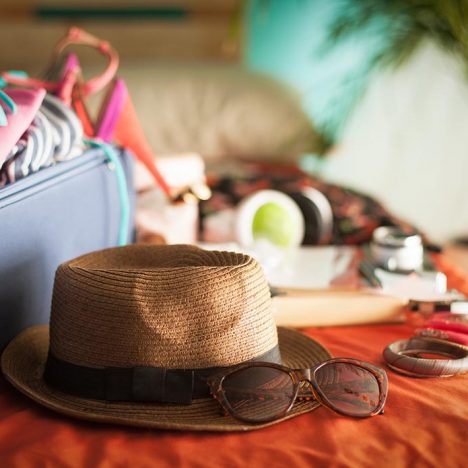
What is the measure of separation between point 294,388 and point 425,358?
7.4 inches

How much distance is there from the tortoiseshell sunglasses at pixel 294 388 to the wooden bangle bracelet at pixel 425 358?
0.28 feet

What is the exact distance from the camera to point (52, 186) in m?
0.81

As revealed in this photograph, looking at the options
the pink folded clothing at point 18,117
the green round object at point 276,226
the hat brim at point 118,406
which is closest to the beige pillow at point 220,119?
the green round object at point 276,226

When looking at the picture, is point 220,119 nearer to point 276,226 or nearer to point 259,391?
point 276,226

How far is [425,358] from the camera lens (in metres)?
0.74

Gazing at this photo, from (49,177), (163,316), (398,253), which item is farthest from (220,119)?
(163,316)

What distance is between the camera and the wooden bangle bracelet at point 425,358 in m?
0.70

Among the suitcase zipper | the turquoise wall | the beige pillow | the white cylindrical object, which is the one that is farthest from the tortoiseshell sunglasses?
the turquoise wall

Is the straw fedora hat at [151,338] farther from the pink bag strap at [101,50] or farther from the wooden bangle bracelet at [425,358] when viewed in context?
the pink bag strap at [101,50]

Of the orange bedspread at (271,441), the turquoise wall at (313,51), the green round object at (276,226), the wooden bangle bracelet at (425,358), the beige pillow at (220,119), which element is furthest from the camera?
the turquoise wall at (313,51)

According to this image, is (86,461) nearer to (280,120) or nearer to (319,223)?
(319,223)

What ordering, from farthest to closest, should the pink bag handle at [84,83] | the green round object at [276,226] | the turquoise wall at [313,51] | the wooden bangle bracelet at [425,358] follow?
the turquoise wall at [313,51], the green round object at [276,226], the pink bag handle at [84,83], the wooden bangle bracelet at [425,358]

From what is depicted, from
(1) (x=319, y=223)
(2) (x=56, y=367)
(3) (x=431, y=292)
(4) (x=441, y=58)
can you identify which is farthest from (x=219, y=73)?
(2) (x=56, y=367)

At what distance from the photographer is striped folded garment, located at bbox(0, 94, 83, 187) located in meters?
0.74
